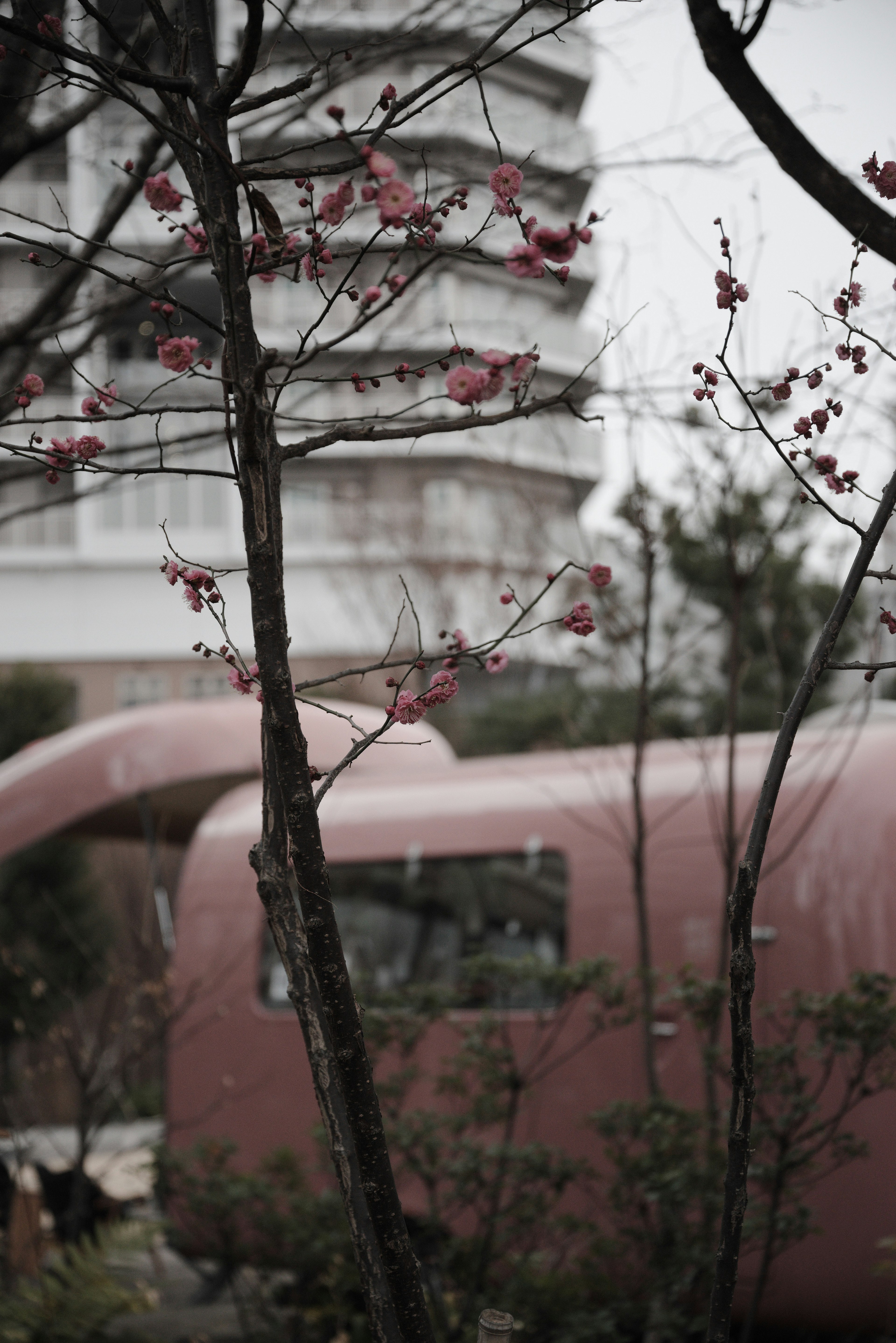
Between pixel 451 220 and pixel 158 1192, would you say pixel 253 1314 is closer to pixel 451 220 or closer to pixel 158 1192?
pixel 158 1192

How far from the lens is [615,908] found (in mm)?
5309

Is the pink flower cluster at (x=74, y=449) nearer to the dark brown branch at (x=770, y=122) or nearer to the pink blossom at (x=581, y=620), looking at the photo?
the pink blossom at (x=581, y=620)

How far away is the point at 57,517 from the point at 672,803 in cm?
2528

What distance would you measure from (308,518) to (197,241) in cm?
2547

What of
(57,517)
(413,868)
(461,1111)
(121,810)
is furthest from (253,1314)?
(57,517)

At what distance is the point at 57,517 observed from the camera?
92.4 feet

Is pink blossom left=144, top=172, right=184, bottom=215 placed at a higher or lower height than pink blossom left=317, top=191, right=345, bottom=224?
higher

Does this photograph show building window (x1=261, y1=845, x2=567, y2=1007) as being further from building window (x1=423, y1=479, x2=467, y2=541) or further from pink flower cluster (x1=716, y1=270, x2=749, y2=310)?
building window (x1=423, y1=479, x2=467, y2=541)

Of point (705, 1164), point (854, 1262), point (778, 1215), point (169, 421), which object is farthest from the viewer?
point (169, 421)

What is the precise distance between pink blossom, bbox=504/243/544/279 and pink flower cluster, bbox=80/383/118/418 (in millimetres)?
644

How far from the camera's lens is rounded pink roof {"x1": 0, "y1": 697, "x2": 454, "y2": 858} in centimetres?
644

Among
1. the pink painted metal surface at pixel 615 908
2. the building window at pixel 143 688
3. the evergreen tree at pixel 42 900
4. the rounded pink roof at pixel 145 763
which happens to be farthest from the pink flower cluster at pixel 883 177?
A: the building window at pixel 143 688

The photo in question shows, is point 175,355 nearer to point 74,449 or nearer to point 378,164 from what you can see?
point 74,449

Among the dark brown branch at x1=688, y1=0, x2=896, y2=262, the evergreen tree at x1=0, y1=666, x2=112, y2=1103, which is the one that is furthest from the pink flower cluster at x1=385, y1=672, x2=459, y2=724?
the evergreen tree at x1=0, y1=666, x2=112, y2=1103
